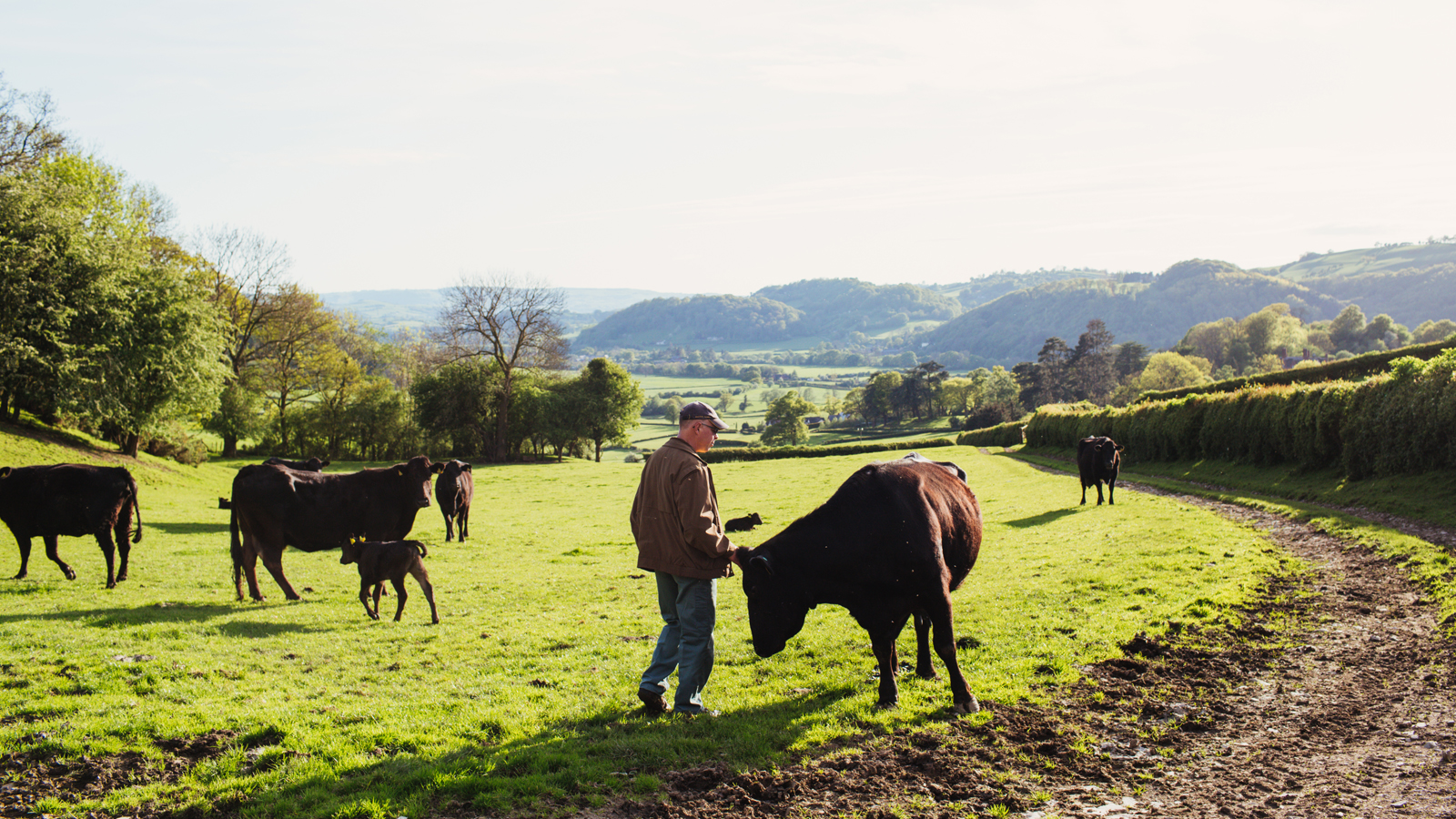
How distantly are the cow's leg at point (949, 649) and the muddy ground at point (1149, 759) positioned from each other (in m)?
0.26

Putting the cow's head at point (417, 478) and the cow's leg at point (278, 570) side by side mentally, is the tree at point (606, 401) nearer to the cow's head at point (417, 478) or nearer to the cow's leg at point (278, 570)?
the cow's head at point (417, 478)

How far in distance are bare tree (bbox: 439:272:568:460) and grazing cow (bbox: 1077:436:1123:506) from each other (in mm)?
46074

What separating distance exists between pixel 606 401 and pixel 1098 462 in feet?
154

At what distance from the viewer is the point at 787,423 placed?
114 m

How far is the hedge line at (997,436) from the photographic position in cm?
6625

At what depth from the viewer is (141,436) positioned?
3675 cm

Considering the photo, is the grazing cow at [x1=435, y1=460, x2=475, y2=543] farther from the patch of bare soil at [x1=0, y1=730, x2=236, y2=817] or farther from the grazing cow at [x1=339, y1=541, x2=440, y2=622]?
the patch of bare soil at [x1=0, y1=730, x2=236, y2=817]

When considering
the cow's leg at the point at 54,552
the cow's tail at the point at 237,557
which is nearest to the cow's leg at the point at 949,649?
the cow's tail at the point at 237,557

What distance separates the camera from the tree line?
97.0 feet

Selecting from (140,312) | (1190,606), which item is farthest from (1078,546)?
(140,312)

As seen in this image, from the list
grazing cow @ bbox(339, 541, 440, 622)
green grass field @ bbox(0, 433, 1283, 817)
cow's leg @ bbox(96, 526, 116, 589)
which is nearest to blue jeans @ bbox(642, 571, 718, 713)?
green grass field @ bbox(0, 433, 1283, 817)

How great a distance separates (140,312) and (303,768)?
36.1 meters

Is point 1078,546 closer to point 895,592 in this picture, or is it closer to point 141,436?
point 895,592

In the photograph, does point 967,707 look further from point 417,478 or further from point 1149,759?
point 417,478
